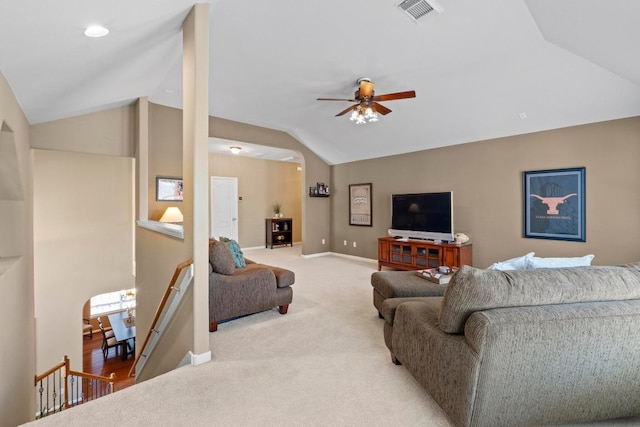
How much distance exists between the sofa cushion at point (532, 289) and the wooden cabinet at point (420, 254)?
3384 mm

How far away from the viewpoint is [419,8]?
2.80 m

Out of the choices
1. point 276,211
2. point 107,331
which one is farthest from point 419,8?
point 107,331

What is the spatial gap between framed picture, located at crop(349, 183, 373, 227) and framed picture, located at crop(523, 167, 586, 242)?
10.2 feet

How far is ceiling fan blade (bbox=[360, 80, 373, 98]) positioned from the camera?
148 inches

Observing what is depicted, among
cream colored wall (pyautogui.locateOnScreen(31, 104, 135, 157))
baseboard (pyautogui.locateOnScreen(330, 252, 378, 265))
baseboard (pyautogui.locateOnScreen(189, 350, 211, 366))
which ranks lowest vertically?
baseboard (pyautogui.locateOnScreen(189, 350, 211, 366))

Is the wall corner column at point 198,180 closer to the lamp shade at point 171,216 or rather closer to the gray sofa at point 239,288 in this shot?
the gray sofa at point 239,288

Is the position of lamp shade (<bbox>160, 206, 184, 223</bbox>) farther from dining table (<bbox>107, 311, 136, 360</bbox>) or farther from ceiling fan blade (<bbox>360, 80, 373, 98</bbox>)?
dining table (<bbox>107, 311, 136, 360</bbox>)

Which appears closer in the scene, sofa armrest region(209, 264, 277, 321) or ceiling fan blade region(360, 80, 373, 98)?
sofa armrest region(209, 264, 277, 321)

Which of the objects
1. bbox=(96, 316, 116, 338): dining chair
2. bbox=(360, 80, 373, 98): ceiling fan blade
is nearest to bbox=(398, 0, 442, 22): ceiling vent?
bbox=(360, 80, 373, 98): ceiling fan blade

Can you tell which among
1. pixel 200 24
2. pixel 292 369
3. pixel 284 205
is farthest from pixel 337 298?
pixel 284 205

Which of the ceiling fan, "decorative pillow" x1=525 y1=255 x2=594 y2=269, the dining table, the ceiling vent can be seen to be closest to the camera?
"decorative pillow" x1=525 y1=255 x2=594 y2=269

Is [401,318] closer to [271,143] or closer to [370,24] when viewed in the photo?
[370,24]

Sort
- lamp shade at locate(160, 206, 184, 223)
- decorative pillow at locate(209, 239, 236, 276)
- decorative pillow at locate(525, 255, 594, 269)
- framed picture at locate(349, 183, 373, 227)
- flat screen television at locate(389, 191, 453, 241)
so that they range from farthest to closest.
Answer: framed picture at locate(349, 183, 373, 227) → flat screen television at locate(389, 191, 453, 241) → lamp shade at locate(160, 206, 184, 223) → decorative pillow at locate(209, 239, 236, 276) → decorative pillow at locate(525, 255, 594, 269)

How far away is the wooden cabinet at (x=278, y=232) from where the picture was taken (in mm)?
9109
